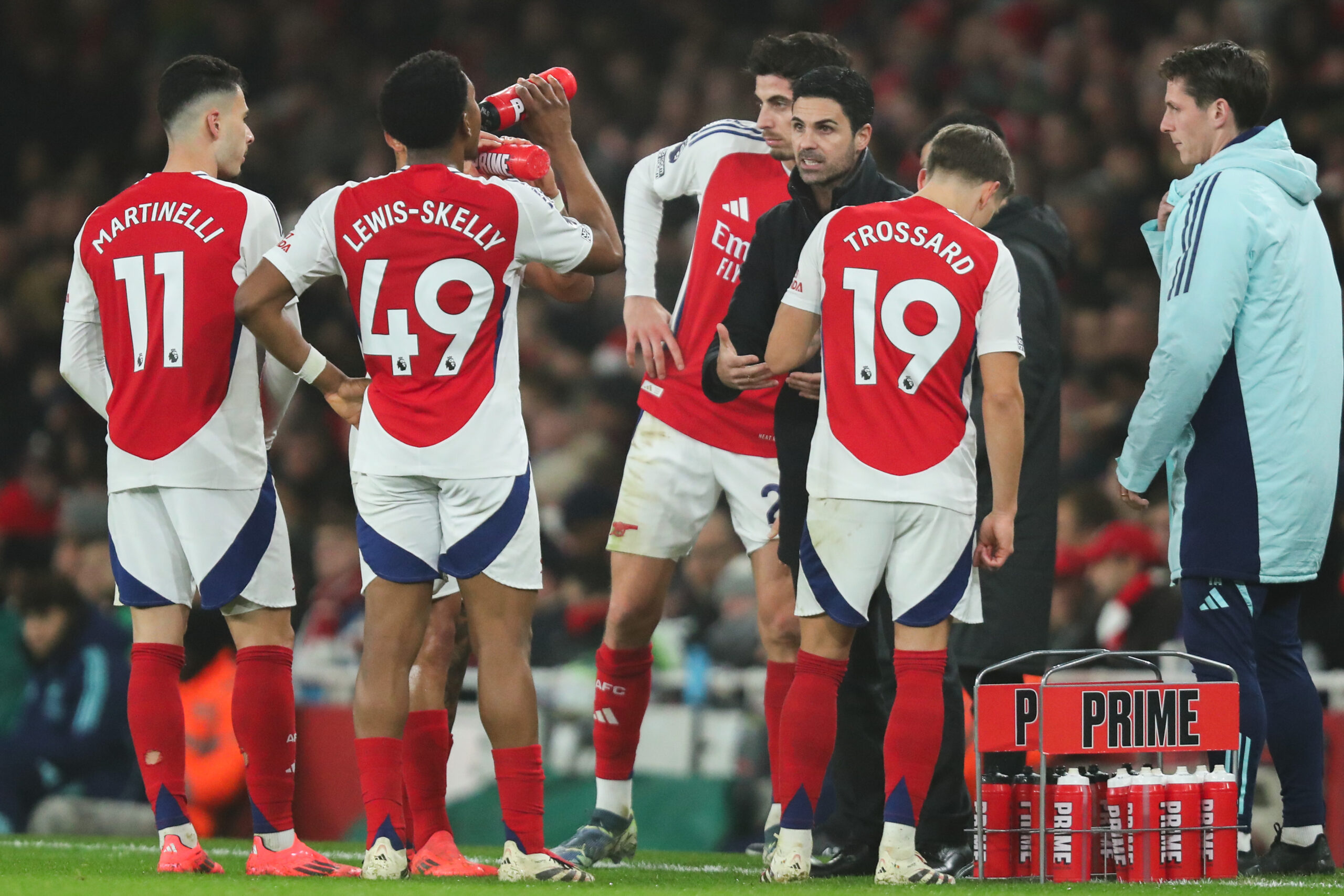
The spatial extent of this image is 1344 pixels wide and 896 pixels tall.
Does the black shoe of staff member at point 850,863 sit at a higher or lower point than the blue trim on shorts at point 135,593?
lower

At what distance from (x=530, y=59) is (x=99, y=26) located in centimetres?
444

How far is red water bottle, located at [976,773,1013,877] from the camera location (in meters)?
4.53

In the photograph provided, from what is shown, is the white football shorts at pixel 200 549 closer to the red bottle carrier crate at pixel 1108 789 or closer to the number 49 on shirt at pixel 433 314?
the number 49 on shirt at pixel 433 314

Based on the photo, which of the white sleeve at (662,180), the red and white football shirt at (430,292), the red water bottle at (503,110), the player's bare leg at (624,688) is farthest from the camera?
the white sleeve at (662,180)

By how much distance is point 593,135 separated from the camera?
508 inches

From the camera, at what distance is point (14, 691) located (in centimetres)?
863

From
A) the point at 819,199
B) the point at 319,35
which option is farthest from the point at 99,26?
the point at 819,199

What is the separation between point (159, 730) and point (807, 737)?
1785 millimetres

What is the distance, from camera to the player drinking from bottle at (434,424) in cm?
434

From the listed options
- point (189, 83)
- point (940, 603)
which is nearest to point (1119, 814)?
point (940, 603)

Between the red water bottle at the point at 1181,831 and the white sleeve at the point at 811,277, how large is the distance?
157 cm

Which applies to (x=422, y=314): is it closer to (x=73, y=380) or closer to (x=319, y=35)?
(x=73, y=380)

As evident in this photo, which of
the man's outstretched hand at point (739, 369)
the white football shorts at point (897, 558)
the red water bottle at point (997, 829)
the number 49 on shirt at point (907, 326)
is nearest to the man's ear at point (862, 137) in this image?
the number 49 on shirt at point (907, 326)

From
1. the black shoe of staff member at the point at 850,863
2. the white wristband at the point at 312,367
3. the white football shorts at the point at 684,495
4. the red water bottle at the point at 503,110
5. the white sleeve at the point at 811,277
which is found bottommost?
the black shoe of staff member at the point at 850,863
